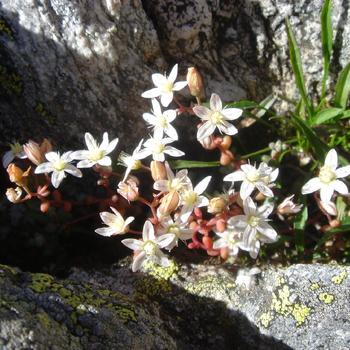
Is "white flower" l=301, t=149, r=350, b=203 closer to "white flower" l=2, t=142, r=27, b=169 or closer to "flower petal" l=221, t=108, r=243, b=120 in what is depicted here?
"flower petal" l=221, t=108, r=243, b=120

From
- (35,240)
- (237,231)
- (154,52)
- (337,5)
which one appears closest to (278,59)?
(337,5)

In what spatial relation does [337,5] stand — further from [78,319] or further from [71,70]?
[78,319]

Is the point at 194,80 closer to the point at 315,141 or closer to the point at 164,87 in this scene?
the point at 164,87

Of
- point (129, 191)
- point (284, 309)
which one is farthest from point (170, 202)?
point (284, 309)

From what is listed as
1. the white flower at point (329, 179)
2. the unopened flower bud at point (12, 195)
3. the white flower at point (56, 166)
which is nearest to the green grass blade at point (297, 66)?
the white flower at point (329, 179)

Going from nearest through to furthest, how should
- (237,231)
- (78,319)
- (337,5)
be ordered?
1. (78,319)
2. (237,231)
3. (337,5)

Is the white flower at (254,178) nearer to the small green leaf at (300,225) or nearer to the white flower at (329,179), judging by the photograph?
the white flower at (329,179)

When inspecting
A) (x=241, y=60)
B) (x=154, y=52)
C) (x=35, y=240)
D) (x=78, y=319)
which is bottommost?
(x=78, y=319)
